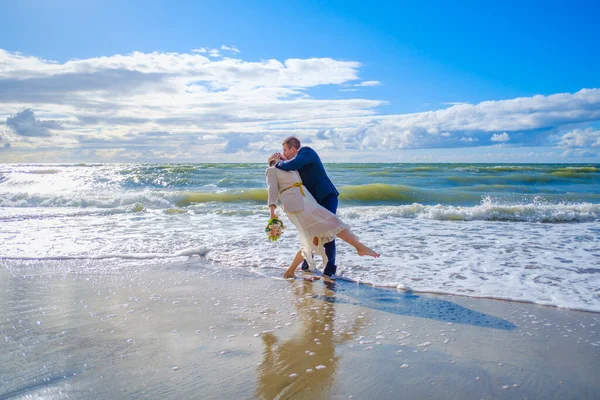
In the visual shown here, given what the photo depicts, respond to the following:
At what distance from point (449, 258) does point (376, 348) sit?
12.9ft

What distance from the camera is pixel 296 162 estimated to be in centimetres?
548

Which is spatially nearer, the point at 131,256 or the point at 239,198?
the point at 131,256

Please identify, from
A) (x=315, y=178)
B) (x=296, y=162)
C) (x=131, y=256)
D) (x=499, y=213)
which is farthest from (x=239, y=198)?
(x=296, y=162)

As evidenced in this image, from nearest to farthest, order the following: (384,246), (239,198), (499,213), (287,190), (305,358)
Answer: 1. (305,358)
2. (287,190)
3. (384,246)
4. (499,213)
5. (239,198)

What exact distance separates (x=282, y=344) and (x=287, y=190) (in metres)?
2.32

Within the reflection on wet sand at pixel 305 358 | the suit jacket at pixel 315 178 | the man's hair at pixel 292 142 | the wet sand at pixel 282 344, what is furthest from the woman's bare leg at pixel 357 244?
the man's hair at pixel 292 142

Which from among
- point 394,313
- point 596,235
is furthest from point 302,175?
point 596,235

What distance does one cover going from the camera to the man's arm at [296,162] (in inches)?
215

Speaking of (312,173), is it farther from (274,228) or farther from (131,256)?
(131,256)

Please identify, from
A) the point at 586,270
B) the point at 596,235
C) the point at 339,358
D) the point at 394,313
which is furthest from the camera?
the point at 596,235

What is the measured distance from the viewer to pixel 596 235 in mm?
9297

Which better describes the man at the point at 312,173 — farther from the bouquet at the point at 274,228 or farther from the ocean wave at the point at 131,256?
the ocean wave at the point at 131,256

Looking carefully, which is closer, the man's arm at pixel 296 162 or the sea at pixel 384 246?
the man's arm at pixel 296 162

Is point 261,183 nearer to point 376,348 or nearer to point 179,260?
point 179,260
